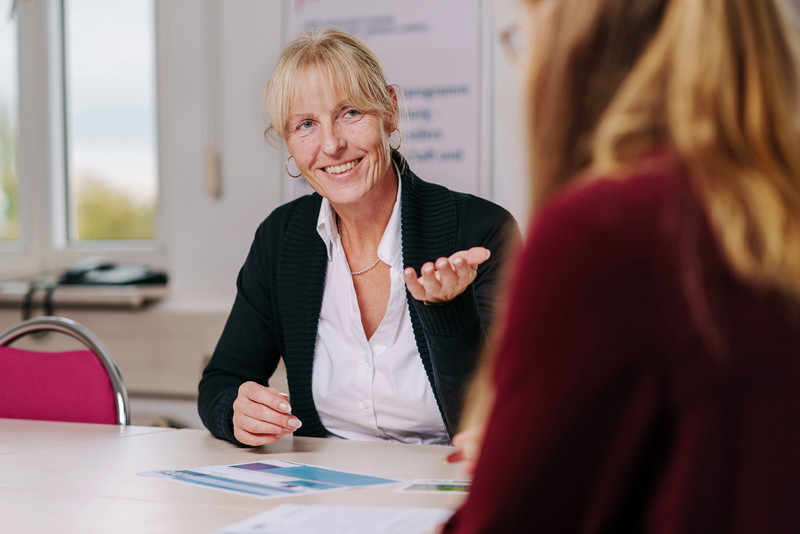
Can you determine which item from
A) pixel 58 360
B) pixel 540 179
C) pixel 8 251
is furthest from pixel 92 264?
pixel 540 179

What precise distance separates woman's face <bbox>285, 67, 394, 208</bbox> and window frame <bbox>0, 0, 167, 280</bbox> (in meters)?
1.74

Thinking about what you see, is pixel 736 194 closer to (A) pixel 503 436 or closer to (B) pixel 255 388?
(A) pixel 503 436

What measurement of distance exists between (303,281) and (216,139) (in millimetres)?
1261

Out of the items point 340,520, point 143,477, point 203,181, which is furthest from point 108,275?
point 340,520

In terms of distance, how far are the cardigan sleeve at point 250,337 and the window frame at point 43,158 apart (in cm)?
165

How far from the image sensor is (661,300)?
52cm

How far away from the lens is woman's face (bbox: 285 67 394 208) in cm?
176

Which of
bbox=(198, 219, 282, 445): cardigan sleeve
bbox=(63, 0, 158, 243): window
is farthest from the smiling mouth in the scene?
bbox=(63, 0, 158, 243): window

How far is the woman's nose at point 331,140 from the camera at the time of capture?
176 cm

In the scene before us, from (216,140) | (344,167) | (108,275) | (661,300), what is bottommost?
(108,275)

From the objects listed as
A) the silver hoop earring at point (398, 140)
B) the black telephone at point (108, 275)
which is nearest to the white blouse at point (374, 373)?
the silver hoop earring at point (398, 140)

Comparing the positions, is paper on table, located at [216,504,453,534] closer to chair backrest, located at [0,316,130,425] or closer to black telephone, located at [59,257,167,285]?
chair backrest, located at [0,316,130,425]

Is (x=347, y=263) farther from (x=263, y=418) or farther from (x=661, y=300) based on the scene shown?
(x=661, y=300)

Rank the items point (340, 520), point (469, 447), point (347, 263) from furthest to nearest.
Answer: point (347, 263) < point (340, 520) < point (469, 447)
